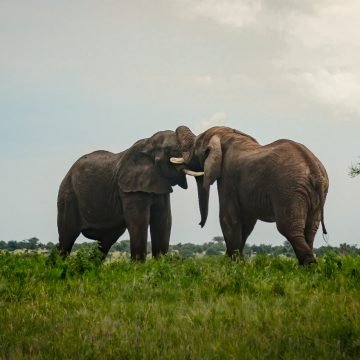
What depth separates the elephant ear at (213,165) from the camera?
1534cm

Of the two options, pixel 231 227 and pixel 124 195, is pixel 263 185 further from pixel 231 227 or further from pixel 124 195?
pixel 124 195

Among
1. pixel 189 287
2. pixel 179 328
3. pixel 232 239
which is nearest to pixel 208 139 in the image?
pixel 232 239

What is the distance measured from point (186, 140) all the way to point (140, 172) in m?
1.43

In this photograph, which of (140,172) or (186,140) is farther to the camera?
(140,172)

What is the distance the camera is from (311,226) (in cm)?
1416

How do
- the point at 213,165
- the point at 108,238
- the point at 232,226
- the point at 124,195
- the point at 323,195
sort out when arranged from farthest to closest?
1. the point at 108,238
2. the point at 124,195
3. the point at 213,165
4. the point at 232,226
5. the point at 323,195

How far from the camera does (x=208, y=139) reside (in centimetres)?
1623

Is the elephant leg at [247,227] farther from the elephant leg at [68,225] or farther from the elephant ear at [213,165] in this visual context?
the elephant leg at [68,225]

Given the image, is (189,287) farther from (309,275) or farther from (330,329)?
(330,329)

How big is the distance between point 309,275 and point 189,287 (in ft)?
7.81

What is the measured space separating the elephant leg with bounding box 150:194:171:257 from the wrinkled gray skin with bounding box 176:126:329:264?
178 cm

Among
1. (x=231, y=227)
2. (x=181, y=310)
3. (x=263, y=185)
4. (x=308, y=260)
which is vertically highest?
(x=263, y=185)

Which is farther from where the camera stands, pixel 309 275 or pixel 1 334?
pixel 309 275

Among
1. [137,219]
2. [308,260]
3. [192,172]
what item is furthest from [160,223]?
[308,260]
